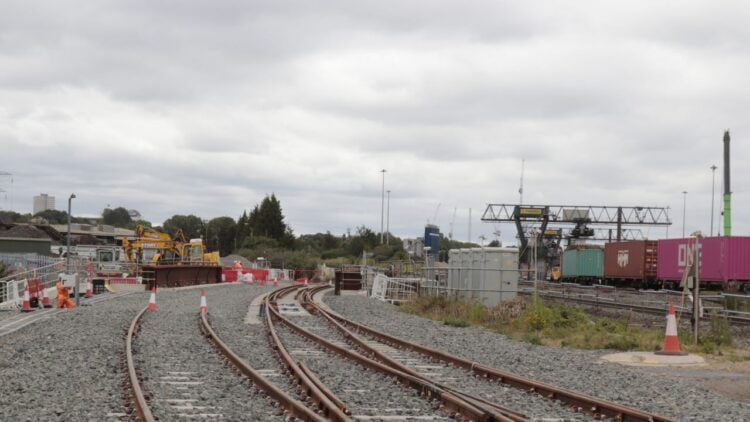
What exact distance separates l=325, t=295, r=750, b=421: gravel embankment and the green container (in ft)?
140

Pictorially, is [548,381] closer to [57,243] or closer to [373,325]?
[373,325]

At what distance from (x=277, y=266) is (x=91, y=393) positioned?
9341 centimetres

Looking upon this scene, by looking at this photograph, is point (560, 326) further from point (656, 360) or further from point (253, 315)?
point (253, 315)

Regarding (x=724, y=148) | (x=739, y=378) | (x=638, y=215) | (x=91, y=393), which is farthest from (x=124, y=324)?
(x=638, y=215)

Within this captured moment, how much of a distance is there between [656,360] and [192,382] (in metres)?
8.20

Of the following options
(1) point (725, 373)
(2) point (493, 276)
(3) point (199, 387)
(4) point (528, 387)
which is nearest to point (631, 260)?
(2) point (493, 276)

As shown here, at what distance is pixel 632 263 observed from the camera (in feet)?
177

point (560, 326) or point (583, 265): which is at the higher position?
point (583, 265)

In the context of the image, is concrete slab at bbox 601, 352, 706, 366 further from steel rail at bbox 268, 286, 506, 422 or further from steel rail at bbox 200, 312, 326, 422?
steel rail at bbox 200, 312, 326, 422

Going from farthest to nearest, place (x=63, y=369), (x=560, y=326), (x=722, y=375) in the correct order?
(x=560, y=326) < (x=722, y=375) < (x=63, y=369)

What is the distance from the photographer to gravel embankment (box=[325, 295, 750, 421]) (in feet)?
32.3

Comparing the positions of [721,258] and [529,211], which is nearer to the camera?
[721,258]

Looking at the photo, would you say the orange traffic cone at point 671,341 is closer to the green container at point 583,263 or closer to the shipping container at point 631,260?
the shipping container at point 631,260

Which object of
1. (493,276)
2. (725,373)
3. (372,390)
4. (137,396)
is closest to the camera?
(137,396)
